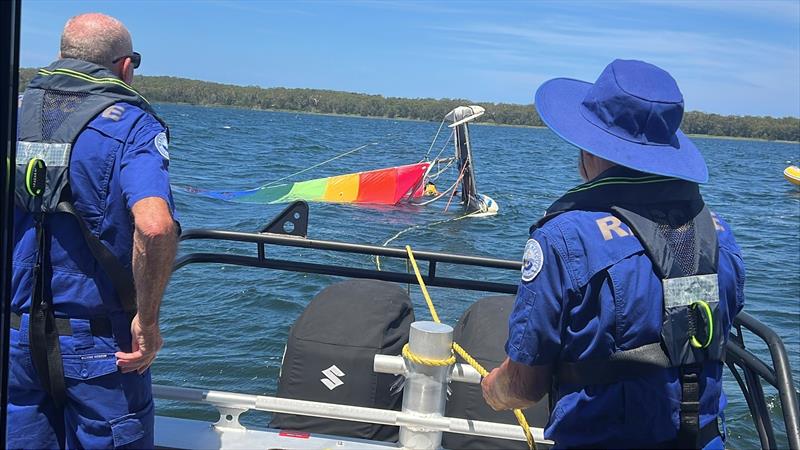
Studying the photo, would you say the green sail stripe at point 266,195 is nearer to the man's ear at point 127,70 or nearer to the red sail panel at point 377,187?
the red sail panel at point 377,187

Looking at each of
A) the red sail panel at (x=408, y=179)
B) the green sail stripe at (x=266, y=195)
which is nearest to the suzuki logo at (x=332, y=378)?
the green sail stripe at (x=266, y=195)

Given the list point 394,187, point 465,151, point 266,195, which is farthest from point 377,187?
point 266,195

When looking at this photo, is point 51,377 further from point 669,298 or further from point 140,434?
point 669,298

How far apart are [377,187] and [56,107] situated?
67.0 ft

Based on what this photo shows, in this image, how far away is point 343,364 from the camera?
3.15 metres

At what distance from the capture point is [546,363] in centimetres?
182

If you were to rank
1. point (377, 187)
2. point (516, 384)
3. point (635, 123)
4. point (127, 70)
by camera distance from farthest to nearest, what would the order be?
point (377, 187)
point (127, 70)
point (516, 384)
point (635, 123)

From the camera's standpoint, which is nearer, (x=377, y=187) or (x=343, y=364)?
(x=343, y=364)

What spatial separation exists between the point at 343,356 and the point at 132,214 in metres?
1.17

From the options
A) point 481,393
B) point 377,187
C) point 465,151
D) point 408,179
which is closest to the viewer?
point 481,393

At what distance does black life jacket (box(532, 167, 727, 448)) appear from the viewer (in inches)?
68.0

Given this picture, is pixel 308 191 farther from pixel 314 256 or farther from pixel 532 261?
pixel 532 261

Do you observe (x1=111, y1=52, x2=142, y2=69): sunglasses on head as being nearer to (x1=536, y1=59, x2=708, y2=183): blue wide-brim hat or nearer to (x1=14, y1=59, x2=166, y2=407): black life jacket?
(x1=14, y1=59, x2=166, y2=407): black life jacket

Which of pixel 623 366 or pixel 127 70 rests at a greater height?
pixel 127 70
